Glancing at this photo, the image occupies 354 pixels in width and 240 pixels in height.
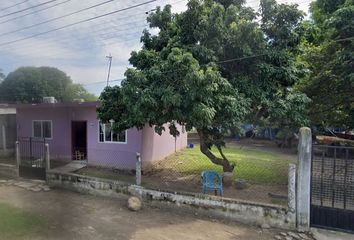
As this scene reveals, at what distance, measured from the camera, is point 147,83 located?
8.69 m

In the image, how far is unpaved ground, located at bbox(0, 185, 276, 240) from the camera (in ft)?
22.5

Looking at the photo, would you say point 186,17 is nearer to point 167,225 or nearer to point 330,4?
point 330,4

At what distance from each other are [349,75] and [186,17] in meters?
5.17

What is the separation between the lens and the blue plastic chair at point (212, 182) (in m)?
8.82

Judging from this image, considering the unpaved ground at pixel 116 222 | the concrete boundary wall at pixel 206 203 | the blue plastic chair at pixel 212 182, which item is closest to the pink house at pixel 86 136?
the concrete boundary wall at pixel 206 203

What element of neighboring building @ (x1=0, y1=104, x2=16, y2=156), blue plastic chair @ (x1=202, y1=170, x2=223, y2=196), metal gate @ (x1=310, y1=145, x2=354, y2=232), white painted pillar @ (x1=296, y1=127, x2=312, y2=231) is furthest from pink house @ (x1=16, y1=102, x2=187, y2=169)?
metal gate @ (x1=310, y1=145, x2=354, y2=232)

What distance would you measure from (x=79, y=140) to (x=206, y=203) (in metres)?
10.3

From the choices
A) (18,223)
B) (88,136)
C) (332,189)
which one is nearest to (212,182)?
(332,189)

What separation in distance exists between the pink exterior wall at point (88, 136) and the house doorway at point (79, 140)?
21 cm

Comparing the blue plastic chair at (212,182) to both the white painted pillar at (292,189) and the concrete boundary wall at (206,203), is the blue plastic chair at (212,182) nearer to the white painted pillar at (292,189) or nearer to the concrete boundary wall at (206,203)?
the concrete boundary wall at (206,203)

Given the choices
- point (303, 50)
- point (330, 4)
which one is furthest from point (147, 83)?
point (330, 4)

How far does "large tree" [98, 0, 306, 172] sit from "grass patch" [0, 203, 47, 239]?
3.70 metres

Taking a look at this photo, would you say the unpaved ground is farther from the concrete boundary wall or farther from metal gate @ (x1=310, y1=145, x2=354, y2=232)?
metal gate @ (x1=310, y1=145, x2=354, y2=232)

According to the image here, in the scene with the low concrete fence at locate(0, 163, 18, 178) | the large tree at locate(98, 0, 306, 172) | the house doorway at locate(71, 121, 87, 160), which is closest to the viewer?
the large tree at locate(98, 0, 306, 172)
